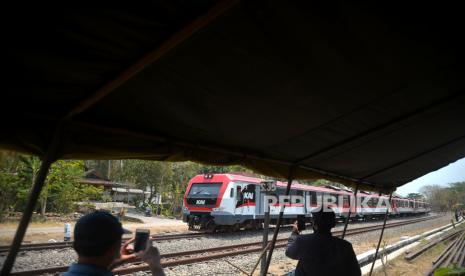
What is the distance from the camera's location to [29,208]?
211 cm

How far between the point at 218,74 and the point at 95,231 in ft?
3.91

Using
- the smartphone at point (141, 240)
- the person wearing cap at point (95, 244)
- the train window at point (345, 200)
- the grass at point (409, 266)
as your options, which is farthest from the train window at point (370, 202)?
the person wearing cap at point (95, 244)

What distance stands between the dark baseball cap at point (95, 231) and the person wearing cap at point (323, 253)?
6.09 ft

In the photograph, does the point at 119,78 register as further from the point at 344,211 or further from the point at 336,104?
the point at 344,211

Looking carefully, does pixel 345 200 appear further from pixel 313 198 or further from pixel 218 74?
pixel 218 74

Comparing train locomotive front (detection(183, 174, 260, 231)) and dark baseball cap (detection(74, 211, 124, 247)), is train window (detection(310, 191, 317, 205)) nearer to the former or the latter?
train locomotive front (detection(183, 174, 260, 231))

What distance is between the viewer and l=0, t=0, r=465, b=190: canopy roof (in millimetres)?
1566

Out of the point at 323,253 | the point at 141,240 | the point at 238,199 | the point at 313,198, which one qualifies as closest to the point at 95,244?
the point at 141,240

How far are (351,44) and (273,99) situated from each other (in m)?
0.77

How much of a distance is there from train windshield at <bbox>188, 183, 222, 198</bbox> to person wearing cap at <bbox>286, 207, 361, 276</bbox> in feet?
38.3

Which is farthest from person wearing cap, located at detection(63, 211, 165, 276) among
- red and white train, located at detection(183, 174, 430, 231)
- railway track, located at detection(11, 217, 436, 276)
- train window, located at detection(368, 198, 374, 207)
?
train window, located at detection(368, 198, 374, 207)

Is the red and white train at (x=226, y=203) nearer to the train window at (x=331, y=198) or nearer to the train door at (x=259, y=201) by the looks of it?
the train door at (x=259, y=201)

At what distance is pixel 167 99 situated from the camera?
2.32 metres

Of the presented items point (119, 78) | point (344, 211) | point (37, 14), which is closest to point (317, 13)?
point (119, 78)
